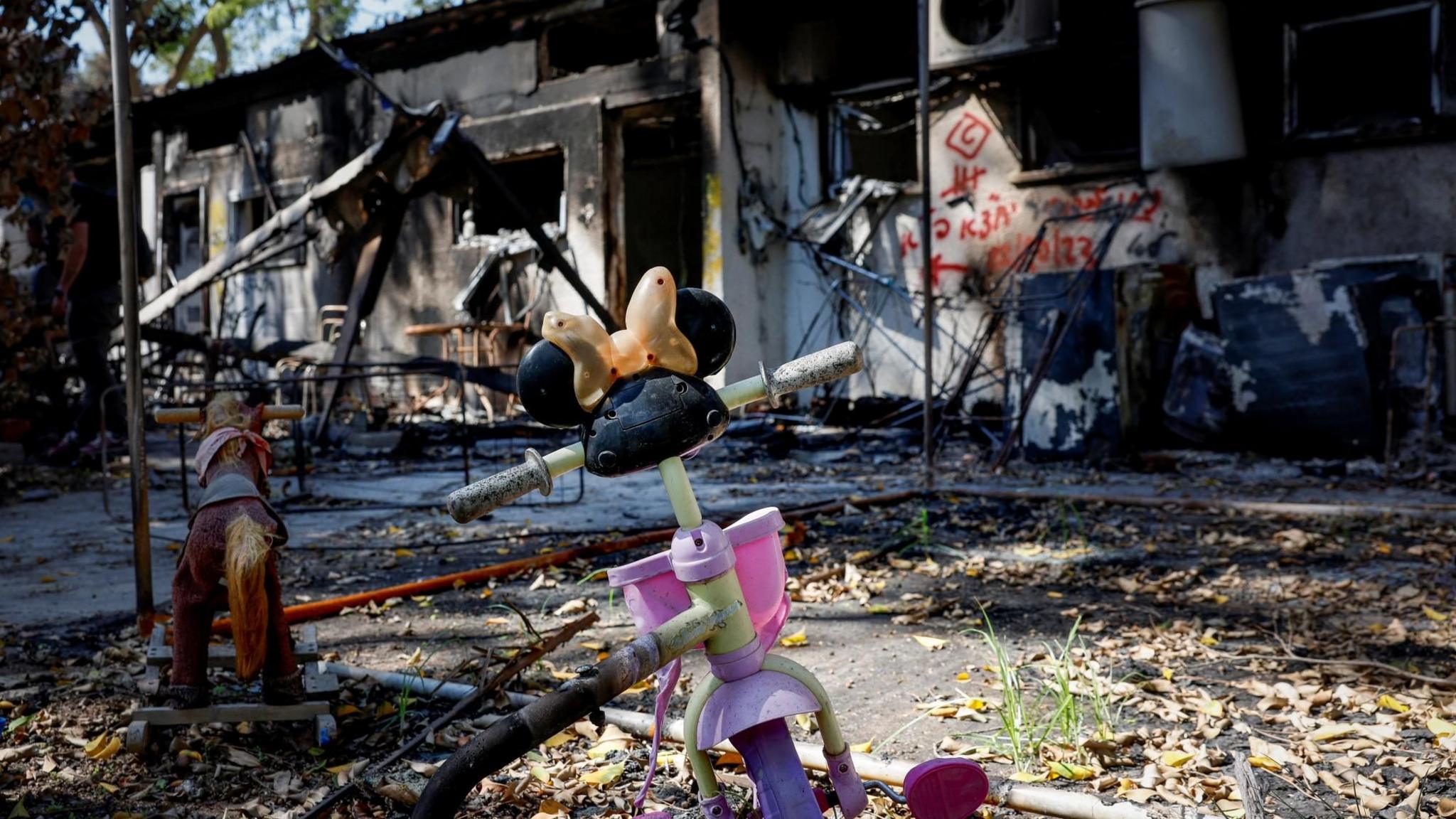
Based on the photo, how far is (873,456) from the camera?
363 inches

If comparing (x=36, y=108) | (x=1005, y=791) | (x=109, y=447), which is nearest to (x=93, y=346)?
(x=109, y=447)

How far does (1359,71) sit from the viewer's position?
30.4 ft

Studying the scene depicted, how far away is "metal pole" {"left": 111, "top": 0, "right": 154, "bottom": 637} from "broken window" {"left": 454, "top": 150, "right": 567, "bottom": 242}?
8.66 metres

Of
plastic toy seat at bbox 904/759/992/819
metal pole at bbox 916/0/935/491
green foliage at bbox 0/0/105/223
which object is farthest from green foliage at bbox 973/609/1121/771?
green foliage at bbox 0/0/105/223

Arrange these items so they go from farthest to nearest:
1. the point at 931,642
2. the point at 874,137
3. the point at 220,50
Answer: the point at 220,50, the point at 874,137, the point at 931,642

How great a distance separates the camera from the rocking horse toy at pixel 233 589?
2.65 meters

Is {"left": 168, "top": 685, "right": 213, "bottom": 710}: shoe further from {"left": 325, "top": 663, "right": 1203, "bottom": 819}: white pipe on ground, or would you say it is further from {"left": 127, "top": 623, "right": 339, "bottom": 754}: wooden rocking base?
{"left": 325, "top": 663, "right": 1203, "bottom": 819}: white pipe on ground

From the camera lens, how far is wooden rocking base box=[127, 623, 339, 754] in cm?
269

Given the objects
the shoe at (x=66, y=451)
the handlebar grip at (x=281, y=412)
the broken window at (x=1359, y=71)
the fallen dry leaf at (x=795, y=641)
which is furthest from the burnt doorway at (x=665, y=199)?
the handlebar grip at (x=281, y=412)

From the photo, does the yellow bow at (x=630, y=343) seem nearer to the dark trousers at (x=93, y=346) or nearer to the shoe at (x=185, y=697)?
the shoe at (x=185, y=697)

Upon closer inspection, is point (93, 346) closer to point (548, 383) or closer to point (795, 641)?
point (795, 641)

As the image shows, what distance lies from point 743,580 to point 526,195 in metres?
14.8

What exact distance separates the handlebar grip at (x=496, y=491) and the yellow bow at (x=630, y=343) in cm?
14

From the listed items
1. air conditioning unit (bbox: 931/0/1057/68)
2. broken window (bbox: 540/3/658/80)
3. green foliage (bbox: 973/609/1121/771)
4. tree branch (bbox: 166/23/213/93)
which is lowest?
green foliage (bbox: 973/609/1121/771)
